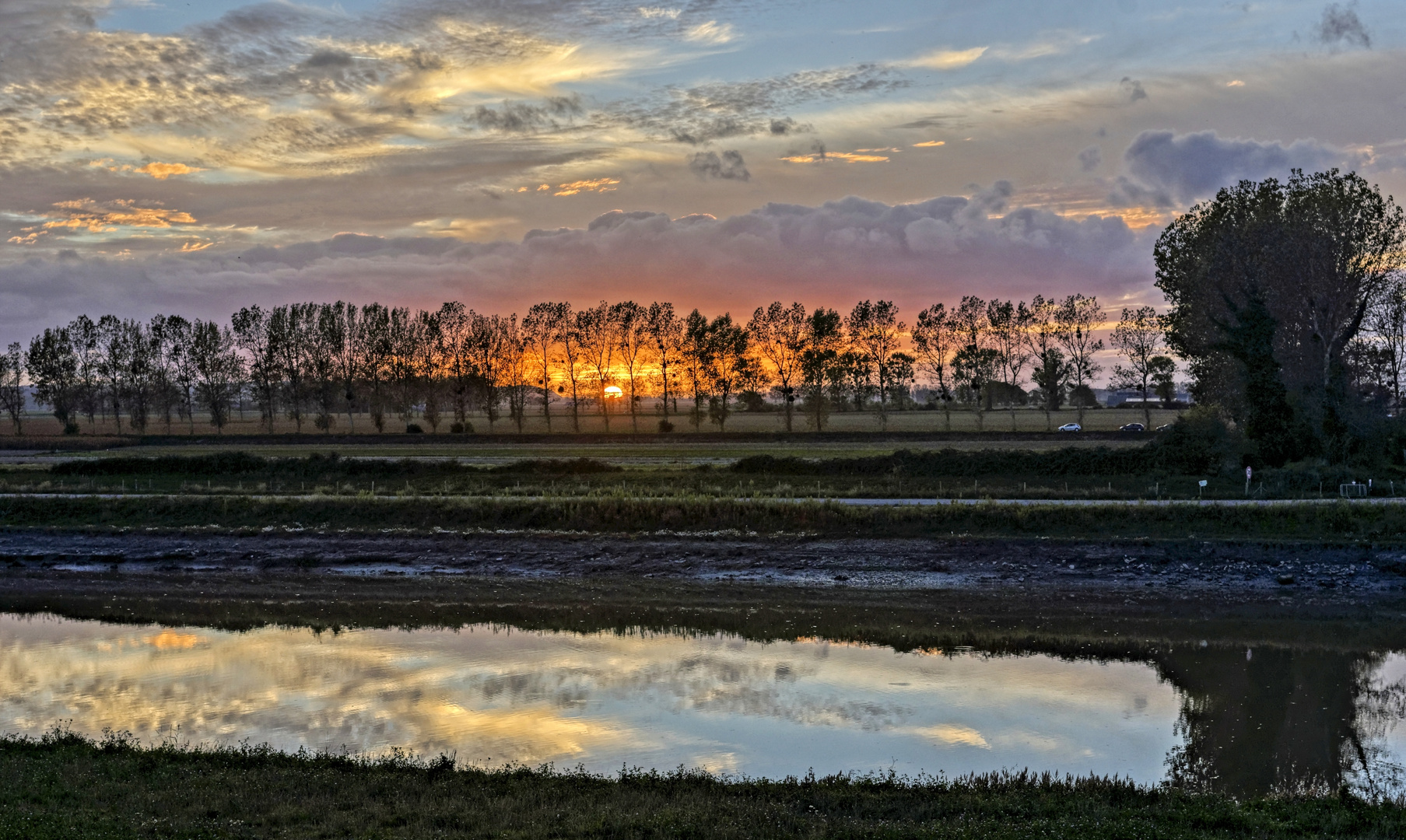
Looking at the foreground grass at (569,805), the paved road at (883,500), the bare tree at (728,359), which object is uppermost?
the bare tree at (728,359)

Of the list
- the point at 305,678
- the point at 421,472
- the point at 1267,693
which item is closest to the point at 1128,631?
the point at 1267,693

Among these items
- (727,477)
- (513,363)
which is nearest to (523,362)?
(513,363)

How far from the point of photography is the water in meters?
17.6

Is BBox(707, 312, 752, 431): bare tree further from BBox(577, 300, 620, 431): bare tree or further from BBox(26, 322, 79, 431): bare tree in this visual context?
BBox(26, 322, 79, 431): bare tree

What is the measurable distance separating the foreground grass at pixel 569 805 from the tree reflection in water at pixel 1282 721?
1956mm

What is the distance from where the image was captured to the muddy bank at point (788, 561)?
3419cm

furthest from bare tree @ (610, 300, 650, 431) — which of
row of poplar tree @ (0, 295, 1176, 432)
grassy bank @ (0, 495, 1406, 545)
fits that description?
grassy bank @ (0, 495, 1406, 545)

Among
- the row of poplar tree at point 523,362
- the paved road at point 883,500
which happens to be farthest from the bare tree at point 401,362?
the paved road at point 883,500

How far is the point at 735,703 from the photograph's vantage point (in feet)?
69.7

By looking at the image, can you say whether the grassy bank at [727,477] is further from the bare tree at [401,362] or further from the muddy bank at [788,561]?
the bare tree at [401,362]

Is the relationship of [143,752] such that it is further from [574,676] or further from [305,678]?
[574,676]

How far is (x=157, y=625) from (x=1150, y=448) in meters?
47.8

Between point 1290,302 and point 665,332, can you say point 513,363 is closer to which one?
point 665,332

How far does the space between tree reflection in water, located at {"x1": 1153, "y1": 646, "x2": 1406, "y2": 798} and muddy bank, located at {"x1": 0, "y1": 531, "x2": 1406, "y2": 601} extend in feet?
27.9
